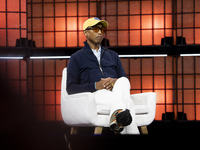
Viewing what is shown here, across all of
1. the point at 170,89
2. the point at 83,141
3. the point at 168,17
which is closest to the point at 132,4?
the point at 168,17

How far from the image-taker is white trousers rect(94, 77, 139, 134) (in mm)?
2143

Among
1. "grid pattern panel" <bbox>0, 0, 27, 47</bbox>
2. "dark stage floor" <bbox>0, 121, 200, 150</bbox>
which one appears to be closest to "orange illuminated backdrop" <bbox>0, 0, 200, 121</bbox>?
"grid pattern panel" <bbox>0, 0, 27, 47</bbox>

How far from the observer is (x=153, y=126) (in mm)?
4824

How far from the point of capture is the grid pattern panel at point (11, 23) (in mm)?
4996

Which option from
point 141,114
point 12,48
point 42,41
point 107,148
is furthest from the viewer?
point 42,41

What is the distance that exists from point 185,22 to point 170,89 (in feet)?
4.44

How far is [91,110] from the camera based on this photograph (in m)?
2.41

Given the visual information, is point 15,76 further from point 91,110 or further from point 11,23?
point 91,110

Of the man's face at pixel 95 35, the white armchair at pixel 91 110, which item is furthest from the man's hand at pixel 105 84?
the man's face at pixel 95 35

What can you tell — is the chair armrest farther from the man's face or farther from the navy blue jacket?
the man's face

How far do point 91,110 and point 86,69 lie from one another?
471 mm

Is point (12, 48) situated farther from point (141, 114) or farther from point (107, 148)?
point (107, 148)

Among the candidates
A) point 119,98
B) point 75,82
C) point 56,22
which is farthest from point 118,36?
point 119,98

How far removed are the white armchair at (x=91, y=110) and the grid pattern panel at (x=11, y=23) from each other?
271 centimetres
